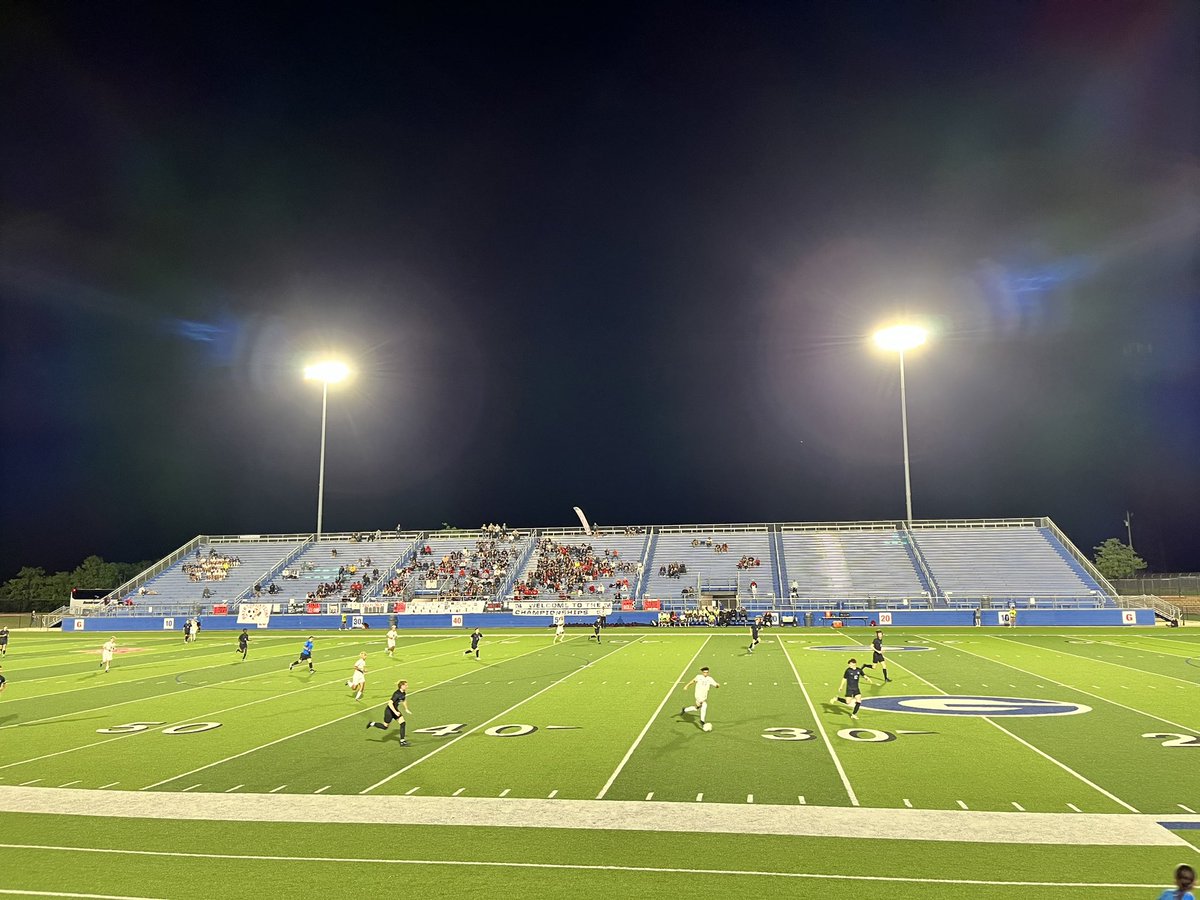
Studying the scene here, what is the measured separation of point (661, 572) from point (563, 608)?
10.1 m

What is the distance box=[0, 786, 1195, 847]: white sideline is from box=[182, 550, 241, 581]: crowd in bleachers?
64.0m

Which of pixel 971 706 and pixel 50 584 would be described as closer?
pixel 971 706

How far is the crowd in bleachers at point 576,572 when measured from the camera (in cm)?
6356

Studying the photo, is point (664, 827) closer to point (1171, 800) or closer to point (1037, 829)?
point (1037, 829)

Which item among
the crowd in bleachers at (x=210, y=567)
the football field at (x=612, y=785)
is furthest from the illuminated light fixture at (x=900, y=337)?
the crowd in bleachers at (x=210, y=567)

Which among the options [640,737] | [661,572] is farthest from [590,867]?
[661,572]

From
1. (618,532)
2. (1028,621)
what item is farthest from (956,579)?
(618,532)

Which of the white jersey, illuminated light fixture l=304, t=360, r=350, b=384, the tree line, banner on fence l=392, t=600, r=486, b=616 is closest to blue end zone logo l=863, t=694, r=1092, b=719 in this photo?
the white jersey

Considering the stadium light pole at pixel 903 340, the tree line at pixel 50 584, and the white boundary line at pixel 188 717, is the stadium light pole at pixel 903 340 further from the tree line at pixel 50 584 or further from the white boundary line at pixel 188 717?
the tree line at pixel 50 584

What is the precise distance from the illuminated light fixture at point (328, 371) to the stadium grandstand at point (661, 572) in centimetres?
1553

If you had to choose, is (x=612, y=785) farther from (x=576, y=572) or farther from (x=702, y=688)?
(x=576, y=572)

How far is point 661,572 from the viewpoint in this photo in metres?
65.3

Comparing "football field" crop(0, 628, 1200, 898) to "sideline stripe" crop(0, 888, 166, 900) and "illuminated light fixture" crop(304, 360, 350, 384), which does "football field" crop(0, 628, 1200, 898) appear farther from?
"illuminated light fixture" crop(304, 360, 350, 384)

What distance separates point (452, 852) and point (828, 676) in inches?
742
